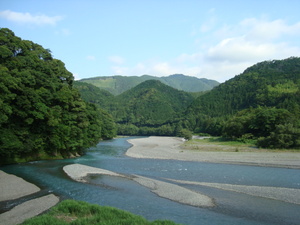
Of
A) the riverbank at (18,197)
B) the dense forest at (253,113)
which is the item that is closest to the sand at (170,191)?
the riverbank at (18,197)

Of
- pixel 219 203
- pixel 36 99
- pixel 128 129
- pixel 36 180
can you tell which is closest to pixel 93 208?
pixel 219 203

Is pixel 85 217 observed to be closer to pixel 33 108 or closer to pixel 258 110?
pixel 33 108

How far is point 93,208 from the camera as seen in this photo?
15.5 m

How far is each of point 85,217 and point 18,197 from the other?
32.2 ft

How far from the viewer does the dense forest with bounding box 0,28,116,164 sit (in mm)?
32531

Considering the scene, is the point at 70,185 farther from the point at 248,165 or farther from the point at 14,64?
the point at 248,165

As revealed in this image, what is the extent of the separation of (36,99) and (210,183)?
25621 millimetres

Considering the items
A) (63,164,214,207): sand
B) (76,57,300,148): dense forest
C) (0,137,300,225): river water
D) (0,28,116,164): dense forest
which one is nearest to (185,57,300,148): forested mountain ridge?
(76,57,300,148): dense forest

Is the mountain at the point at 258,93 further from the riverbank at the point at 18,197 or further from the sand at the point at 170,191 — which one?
the riverbank at the point at 18,197

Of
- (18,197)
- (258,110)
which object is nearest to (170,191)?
(18,197)

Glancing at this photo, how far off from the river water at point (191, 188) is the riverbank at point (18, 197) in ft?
3.94

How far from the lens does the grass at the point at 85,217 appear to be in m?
12.6

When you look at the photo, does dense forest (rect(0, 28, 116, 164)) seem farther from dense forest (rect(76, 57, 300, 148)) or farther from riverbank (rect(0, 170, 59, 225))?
dense forest (rect(76, 57, 300, 148))

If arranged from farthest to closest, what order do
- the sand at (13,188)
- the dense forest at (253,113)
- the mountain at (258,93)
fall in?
the mountain at (258,93) < the dense forest at (253,113) < the sand at (13,188)
